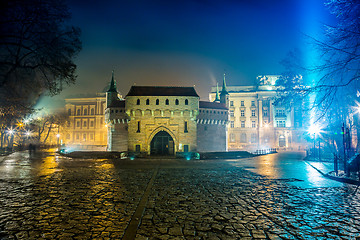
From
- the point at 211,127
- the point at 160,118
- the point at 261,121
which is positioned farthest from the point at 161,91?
the point at 261,121

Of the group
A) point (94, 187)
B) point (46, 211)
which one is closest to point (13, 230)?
point (46, 211)

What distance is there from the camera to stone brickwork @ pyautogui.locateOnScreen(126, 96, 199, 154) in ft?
117

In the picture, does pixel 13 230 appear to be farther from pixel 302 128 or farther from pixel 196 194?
pixel 302 128

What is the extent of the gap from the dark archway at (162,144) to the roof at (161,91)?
6714mm

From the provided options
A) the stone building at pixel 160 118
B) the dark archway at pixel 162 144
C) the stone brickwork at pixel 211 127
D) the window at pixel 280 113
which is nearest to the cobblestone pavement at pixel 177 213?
the stone building at pixel 160 118

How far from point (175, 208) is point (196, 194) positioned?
1.90 m

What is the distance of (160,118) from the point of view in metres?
35.9

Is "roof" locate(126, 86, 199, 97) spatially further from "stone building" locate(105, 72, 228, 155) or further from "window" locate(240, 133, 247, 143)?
"window" locate(240, 133, 247, 143)

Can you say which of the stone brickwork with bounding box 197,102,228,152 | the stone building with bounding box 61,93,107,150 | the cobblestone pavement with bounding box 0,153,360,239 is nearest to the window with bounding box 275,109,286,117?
the stone brickwork with bounding box 197,102,228,152

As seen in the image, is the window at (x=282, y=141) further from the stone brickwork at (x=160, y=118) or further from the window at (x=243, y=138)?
the stone brickwork at (x=160, y=118)

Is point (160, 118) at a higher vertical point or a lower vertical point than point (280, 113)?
lower

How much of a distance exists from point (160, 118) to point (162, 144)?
4.77 meters

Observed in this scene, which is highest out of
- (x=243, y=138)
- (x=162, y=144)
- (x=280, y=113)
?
(x=280, y=113)

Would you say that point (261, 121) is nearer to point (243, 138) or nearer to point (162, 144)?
point (243, 138)
